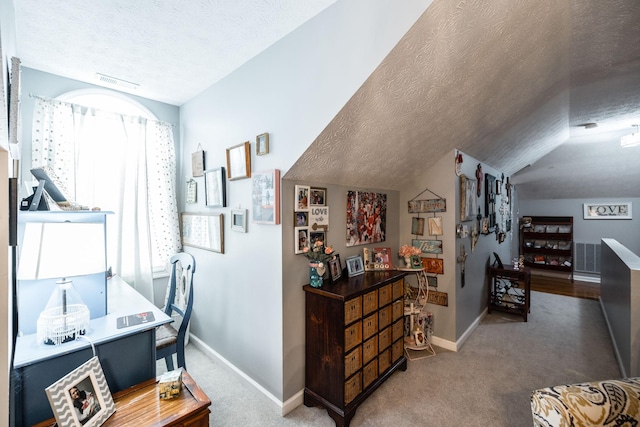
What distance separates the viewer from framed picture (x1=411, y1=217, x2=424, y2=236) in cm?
300

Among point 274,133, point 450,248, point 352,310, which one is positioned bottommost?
point 352,310

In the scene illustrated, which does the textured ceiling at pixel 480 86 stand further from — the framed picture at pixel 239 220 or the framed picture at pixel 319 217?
the framed picture at pixel 239 220

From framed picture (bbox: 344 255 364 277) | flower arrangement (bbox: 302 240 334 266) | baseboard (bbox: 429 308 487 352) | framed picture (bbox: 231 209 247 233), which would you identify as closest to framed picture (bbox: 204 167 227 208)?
framed picture (bbox: 231 209 247 233)

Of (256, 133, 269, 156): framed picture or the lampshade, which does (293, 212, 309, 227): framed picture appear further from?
the lampshade

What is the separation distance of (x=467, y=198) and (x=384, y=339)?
1.80 metres

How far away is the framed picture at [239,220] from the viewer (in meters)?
2.23

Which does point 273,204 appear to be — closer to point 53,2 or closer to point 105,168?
point 53,2

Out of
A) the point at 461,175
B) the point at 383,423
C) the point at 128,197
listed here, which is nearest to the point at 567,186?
the point at 461,175

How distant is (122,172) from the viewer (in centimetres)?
275

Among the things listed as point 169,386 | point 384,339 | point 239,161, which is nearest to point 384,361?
point 384,339

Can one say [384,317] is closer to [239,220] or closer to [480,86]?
[239,220]

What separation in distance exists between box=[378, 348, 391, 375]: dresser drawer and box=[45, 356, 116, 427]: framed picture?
1718mm

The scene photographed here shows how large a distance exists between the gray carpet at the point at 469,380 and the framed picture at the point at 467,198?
1.39 metres

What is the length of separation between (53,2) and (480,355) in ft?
13.9
